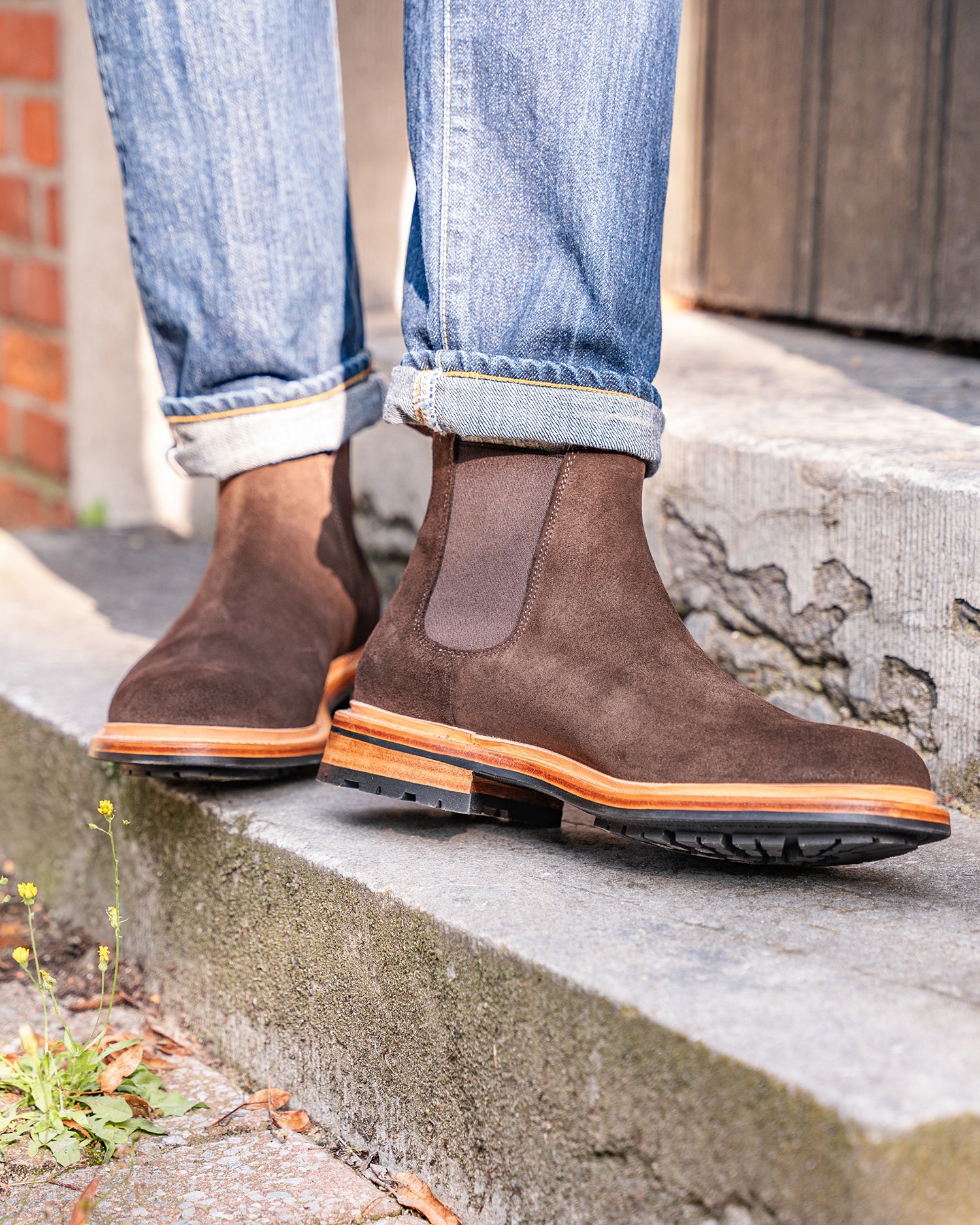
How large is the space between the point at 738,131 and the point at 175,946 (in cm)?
157

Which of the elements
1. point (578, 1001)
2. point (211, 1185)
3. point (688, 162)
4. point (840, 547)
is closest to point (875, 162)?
point (688, 162)

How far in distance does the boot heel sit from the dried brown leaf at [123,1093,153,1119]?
291 mm

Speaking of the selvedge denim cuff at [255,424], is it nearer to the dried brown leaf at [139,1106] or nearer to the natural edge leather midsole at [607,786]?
the natural edge leather midsole at [607,786]

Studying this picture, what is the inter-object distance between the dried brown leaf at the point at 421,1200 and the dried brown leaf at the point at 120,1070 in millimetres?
237

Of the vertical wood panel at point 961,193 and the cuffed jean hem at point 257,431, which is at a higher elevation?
the vertical wood panel at point 961,193

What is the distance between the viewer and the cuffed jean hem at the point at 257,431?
1242mm

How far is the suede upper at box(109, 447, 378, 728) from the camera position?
1.13 m

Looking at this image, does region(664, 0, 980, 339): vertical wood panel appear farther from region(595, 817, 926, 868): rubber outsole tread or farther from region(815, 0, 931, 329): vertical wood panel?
region(595, 817, 926, 868): rubber outsole tread

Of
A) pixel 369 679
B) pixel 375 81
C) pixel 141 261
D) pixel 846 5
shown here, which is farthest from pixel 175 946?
pixel 846 5

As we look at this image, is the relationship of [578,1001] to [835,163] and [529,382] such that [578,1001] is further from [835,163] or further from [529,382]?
[835,163]

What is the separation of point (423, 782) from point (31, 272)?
6.19ft

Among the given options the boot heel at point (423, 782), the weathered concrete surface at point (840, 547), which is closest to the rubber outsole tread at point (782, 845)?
the boot heel at point (423, 782)

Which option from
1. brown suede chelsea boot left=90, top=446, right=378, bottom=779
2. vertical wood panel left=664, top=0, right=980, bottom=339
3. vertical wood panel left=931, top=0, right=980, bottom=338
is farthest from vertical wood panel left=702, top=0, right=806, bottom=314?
brown suede chelsea boot left=90, top=446, right=378, bottom=779

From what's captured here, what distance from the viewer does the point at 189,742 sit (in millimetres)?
1096
